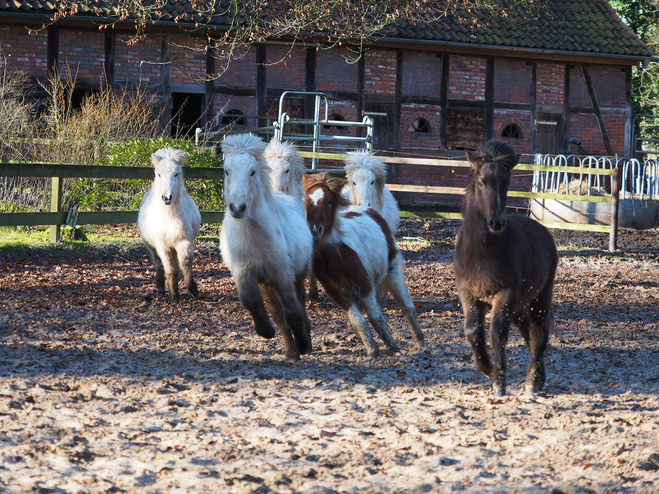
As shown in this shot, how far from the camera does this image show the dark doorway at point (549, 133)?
21938 millimetres

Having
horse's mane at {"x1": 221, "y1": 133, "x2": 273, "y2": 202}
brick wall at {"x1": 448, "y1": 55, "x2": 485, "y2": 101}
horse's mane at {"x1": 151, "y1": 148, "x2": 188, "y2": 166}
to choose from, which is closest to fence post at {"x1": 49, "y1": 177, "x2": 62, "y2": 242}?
horse's mane at {"x1": 151, "y1": 148, "x2": 188, "y2": 166}

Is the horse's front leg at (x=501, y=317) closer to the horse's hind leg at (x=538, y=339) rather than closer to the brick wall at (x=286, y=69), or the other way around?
the horse's hind leg at (x=538, y=339)

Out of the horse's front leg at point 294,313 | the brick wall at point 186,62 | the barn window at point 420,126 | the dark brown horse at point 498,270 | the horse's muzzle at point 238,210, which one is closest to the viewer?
the dark brown horse at point 498,270

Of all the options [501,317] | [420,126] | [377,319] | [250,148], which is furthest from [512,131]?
[501,317]

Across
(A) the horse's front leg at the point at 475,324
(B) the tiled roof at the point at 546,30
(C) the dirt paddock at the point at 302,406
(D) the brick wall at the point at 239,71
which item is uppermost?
(B) the tiled roof at the point at 546,30

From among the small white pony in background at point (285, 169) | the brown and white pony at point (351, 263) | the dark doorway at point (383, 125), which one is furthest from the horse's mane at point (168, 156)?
the dark doorway at point (383, 125)

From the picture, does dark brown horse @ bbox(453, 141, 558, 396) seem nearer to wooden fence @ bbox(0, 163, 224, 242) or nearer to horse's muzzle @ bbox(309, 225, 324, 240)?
horse's muzzle @ bbox(309, 225, 324, 240)

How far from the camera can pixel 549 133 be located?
22.0m

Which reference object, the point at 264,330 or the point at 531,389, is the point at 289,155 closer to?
the point at 264,330

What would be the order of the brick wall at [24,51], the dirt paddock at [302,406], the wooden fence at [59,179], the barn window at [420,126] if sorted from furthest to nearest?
the barn window at [420,126] < the brick wall at [24,51] < the wooden fence at [59,179] < the dirt paddock at [302,406]

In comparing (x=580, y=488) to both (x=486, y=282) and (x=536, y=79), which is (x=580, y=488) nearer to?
(x=486, y=282)

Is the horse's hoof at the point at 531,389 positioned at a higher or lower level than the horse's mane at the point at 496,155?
lower

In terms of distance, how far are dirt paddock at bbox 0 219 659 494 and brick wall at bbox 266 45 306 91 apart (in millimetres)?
11952

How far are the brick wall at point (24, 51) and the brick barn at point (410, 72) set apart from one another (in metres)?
0.02
